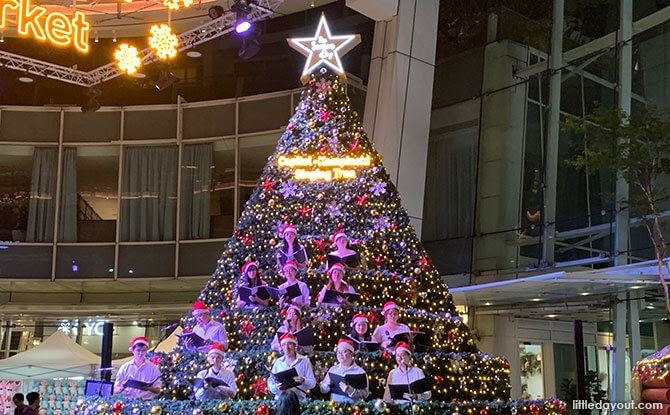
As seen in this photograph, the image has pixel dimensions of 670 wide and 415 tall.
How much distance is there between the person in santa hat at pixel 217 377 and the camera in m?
7.15

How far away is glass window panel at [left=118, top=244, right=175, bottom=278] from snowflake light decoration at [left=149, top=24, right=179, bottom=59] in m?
5.63

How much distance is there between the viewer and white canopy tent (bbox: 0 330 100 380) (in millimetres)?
12875

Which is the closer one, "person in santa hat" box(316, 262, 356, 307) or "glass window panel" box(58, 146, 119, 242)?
"person in santa hat" box(316, 262, 356, 307)

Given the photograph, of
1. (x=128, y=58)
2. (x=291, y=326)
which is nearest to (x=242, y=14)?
(x=128, y=58)

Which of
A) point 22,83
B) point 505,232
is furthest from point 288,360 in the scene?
point 22,83

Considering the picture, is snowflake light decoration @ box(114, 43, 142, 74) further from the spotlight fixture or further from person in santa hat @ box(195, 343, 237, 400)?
person in santa hat @ box(195, 343, 237, 400)

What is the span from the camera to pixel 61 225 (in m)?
17.8

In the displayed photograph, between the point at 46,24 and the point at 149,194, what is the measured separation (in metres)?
6.50

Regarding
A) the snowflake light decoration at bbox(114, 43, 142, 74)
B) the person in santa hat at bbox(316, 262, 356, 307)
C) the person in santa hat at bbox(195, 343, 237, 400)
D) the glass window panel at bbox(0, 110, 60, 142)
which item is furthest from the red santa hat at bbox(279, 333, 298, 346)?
the glass window panel at bbox(0, 110, 60, 142)

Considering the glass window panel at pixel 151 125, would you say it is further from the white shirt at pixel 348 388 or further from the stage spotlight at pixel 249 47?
the white shirt at pixel 348 388

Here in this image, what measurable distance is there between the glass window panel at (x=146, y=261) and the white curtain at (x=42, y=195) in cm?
188

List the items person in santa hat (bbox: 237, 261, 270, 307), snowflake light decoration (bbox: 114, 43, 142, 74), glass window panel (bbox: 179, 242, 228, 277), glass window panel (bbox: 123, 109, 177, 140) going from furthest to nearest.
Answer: glass window panel (bbox: 123, 109, 177, 140), glass window panel (bbox: 179, 242, 228, 277), snowflake light decoration (bbox: 114, 43, 142, 74), person in santa hat (bbox: 237, 261, 270, 307)

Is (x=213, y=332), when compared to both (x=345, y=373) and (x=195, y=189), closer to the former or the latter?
(x=345, y=373)

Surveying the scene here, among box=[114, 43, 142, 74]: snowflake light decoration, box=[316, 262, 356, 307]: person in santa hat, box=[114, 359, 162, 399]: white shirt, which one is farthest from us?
box=[114, 43, 142, 74]: snowflake light decoration
